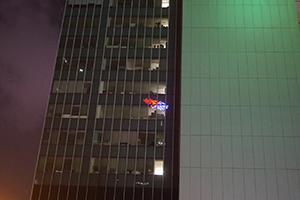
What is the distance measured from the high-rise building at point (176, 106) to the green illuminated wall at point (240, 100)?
0.40ft

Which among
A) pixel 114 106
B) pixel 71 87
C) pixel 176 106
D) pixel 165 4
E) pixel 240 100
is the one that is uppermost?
pixel 165 4

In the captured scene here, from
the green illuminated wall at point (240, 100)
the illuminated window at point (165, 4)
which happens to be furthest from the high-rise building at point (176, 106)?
the illuminated window at point (165, 4)

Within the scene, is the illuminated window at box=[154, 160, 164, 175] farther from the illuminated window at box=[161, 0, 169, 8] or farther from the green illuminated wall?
the illuminated window at box=[161, 0, 169, 8]

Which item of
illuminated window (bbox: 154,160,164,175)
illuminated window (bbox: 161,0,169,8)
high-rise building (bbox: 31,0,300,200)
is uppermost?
illuminated window (bbox: 161,0,169,8)

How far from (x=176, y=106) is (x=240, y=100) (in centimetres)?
919

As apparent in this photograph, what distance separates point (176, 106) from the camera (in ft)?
131

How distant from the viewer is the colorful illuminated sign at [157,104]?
40.2 metres

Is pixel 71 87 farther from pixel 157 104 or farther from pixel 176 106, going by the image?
pixel 176 106

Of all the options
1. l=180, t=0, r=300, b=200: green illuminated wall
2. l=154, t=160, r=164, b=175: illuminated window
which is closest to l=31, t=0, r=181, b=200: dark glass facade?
l=154, t=160, r=164, b=175: illuminated window

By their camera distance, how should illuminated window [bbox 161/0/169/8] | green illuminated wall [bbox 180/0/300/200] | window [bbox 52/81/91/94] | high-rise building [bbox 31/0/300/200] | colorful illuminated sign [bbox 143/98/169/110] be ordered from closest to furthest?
green illuminated wall [bbox 180/0/300/200] < high-rise building [bbox 31/0/300/200] < colorful illuminated sign [bbox 143/98/169/110] < window [bbox 52/81/91/94] < illuminated window [bbox 161/0/169/8]

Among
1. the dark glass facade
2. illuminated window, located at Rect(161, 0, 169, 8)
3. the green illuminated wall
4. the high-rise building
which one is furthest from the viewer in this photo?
illuminated window, located at Rect(161, 0, 169, 8)

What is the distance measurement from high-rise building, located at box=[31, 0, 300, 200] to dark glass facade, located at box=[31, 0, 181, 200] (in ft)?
0.51

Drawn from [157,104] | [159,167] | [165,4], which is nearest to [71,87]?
[157,104]

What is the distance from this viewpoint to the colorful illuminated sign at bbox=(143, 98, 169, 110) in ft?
132
